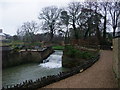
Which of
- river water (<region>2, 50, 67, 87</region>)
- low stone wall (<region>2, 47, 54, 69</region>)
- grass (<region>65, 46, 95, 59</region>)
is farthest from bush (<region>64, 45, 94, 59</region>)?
low stone wall (<region>2, 47, 54, 69</region>)

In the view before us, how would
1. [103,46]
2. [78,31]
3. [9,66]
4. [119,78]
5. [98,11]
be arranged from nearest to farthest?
[119,78] < [9,66] < [103,46] < [98,11] < [78,31]

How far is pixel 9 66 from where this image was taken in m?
23.1

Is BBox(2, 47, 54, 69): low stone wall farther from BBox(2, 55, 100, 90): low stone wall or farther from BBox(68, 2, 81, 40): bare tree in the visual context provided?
BBox(2, 55, 100, 90): low stone wall

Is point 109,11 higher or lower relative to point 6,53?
higher

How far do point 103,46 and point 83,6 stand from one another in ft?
25.7

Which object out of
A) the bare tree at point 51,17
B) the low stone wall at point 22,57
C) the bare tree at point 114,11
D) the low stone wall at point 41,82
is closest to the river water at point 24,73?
the low stone wall at point 22,57

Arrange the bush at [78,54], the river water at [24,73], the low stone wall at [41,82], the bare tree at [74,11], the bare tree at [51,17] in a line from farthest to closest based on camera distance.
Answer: the bare tree at [51,17]
the bare tree at [74,11]
the bush at [78,54]
the river water at [24,73]
the low stone wall at [41,82]

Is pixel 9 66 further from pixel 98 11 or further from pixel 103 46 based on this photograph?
pixel 98 11

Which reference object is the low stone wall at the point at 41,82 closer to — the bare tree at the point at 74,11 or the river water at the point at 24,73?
the river water at the point at 24,73

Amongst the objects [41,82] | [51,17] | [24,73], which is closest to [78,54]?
[24,73]

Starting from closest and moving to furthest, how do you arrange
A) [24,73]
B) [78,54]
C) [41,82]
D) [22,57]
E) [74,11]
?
[41,82] < [24,73] < [78,54] < [22,57] < [74,11]

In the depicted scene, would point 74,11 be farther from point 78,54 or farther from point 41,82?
point 41,82

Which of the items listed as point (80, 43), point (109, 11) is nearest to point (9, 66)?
point (80, 43)

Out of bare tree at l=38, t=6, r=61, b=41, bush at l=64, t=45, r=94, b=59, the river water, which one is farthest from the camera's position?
bare tree at l=38, t=6, r=61, b=41
